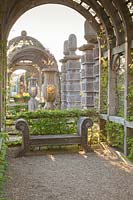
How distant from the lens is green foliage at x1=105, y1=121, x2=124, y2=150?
7510mm

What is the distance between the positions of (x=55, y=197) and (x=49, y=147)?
12.5ft

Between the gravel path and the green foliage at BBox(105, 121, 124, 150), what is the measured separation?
0.56 m

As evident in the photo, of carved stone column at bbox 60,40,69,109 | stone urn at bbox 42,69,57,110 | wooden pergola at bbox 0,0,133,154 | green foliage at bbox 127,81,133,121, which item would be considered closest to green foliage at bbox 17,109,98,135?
wooden pergola at bbox 0,0,133,154

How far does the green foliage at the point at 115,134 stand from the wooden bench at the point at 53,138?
56 centimetres

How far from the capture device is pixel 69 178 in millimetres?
5648

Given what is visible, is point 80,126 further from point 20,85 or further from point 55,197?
point 20,85

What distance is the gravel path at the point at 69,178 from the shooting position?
4.72 metres

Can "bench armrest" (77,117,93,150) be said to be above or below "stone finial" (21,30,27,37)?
below

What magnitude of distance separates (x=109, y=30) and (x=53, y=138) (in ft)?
10.3

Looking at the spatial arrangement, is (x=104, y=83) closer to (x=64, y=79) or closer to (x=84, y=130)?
(x=84, y=130)

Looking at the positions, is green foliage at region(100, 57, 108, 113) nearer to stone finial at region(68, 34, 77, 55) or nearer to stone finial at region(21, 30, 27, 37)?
stone finial at region(68, 34, 77, 55)

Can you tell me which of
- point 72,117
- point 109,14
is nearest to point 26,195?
point 72,117

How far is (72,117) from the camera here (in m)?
8.74

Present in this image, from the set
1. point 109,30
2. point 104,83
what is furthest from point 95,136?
point 109,30
